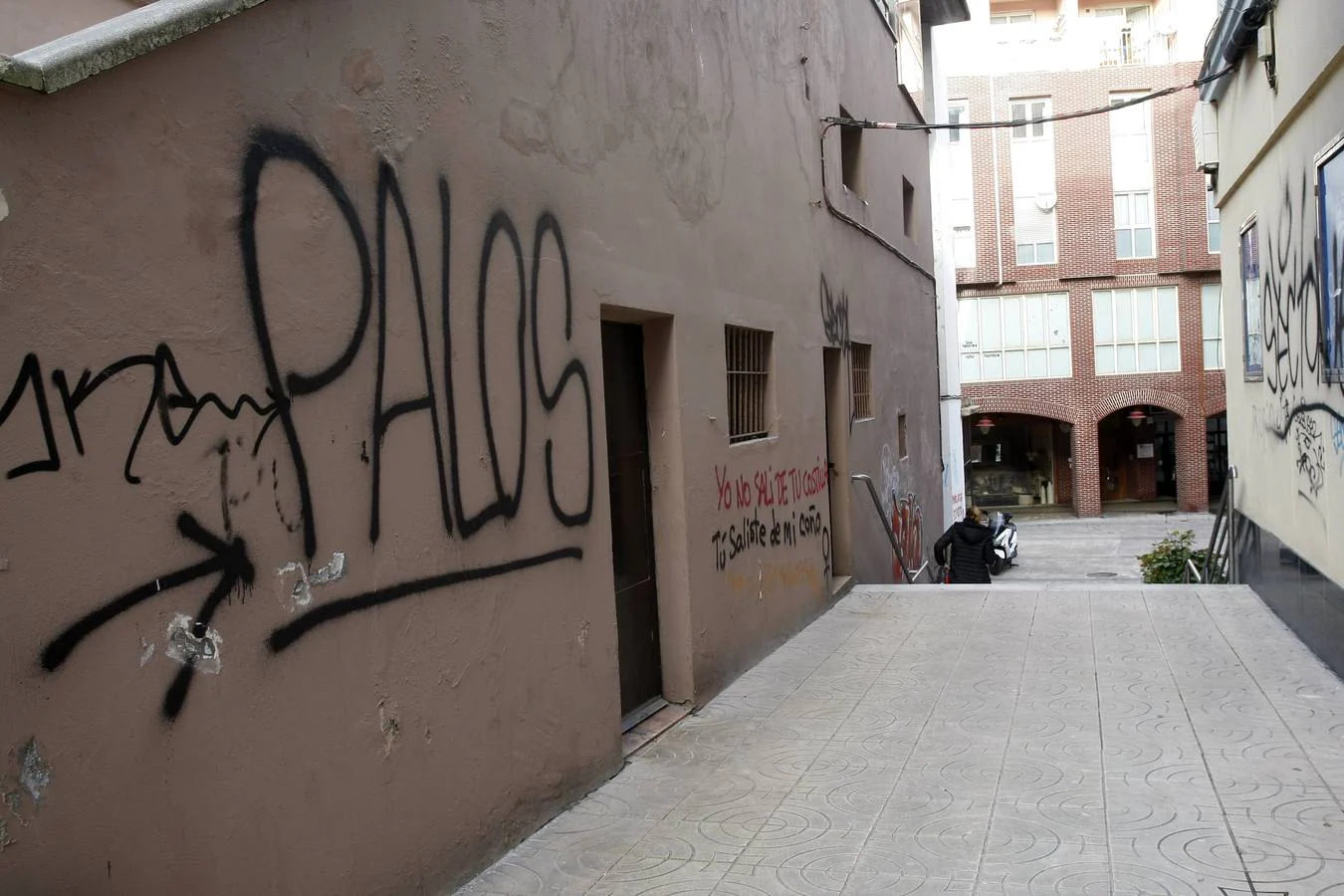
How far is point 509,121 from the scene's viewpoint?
4699 millimetres


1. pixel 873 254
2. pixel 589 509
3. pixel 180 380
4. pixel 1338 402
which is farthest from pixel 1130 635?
pixel 180 380

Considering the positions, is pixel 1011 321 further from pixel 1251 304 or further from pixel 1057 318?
pixel 1251 304

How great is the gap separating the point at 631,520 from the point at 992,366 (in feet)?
91.1

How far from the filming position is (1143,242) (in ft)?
105

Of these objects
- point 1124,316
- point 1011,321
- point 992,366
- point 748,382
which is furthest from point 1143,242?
point 748,382

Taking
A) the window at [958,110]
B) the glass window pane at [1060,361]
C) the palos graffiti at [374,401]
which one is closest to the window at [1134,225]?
the glass window pane at [1060,361]

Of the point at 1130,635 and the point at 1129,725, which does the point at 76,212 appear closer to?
the point at 1129,725

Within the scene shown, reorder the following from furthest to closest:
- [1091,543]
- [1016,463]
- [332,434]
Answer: [1016,463] → [1091,543] → [332,434]

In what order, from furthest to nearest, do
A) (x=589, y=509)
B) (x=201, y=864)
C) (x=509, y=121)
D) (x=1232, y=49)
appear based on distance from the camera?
1. (x=1232, y=49)
2. (x=589, y=509)
3. (x=509, y=121)
4. (x=201, y=864)

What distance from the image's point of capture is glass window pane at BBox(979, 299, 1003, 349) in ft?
106

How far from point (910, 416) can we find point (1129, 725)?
9.78 m

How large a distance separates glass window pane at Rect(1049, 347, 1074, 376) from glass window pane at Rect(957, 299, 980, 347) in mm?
2097

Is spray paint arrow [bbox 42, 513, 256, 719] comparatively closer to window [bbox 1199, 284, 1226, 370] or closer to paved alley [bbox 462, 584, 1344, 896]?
paved alley [bbox 462, 584, 1344, 896]

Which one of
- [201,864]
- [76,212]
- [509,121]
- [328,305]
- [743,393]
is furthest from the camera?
[743,393]
